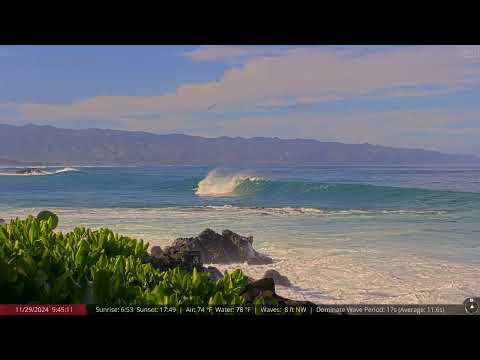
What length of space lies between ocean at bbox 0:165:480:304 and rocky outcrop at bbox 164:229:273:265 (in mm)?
64

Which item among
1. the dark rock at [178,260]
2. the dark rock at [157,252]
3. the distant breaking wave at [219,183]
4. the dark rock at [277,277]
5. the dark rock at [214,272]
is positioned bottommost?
the dark rock at [277,277]

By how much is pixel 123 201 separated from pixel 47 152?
80cm

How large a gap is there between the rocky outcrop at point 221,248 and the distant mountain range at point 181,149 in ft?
2.15

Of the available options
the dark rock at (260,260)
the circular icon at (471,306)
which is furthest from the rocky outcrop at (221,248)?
the circular icon at (471,306)

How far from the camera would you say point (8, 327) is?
10.2ft

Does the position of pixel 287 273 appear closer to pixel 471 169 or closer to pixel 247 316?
pixel 247 316

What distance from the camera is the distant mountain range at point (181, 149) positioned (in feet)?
13.6

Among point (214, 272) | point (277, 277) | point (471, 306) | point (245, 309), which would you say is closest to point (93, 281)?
point (245, 309)

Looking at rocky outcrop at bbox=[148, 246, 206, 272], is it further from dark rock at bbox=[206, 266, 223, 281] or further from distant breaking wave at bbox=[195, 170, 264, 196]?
distant breaking wave at bbox=[195, 170, 264, 196]
